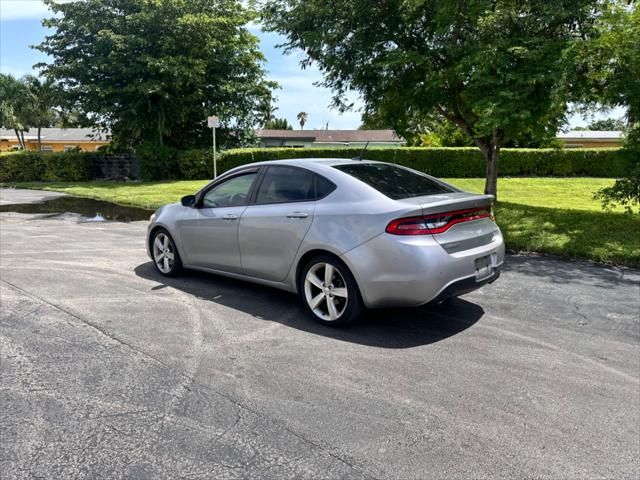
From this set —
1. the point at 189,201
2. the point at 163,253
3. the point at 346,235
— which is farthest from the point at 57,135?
the point at 346,235

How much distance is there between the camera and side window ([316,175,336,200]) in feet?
15.8

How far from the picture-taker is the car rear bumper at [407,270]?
13.7ft

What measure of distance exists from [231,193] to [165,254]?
1394 mm

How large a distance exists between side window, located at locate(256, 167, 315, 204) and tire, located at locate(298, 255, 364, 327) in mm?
695

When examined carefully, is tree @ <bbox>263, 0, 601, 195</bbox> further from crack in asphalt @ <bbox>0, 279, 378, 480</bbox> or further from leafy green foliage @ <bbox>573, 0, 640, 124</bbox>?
crack in asphalt @ <bbox>0, 279, 378, 480</bbox>

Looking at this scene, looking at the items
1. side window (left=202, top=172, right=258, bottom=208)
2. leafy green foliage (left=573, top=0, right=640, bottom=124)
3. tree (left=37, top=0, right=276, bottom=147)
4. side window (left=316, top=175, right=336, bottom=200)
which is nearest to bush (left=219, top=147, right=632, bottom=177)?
tree (left=37, top=0, right=276, bottom=147)

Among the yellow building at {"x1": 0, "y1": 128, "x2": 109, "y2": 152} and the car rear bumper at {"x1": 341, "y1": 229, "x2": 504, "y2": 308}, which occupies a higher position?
the yellow building at {"x1": 0, "y1": 128, "x2": 109, "y2": 152}

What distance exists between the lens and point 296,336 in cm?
447

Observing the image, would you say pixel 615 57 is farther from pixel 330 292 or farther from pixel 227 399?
pixel 227 399

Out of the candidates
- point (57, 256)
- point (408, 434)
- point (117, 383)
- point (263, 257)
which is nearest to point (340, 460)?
point (408, 434)

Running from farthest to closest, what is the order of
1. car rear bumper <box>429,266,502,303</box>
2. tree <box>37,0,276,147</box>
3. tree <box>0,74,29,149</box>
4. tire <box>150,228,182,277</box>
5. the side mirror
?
tree <box>0,74,29,149</box> < tree <box>37,0,276,147</box> < tire <box>150,228,182,277</box> < the side mirror < car rear bumper <box>429,266,502,303</box>

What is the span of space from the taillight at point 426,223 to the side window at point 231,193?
76.4 inches

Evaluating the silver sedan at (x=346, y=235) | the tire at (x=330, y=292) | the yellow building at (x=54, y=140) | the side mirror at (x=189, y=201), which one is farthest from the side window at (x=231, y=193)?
the yellow building at (x=54, y=140)

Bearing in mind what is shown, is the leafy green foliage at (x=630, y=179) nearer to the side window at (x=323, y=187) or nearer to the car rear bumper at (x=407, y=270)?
the car rear bumper at (x=407, y=270)
